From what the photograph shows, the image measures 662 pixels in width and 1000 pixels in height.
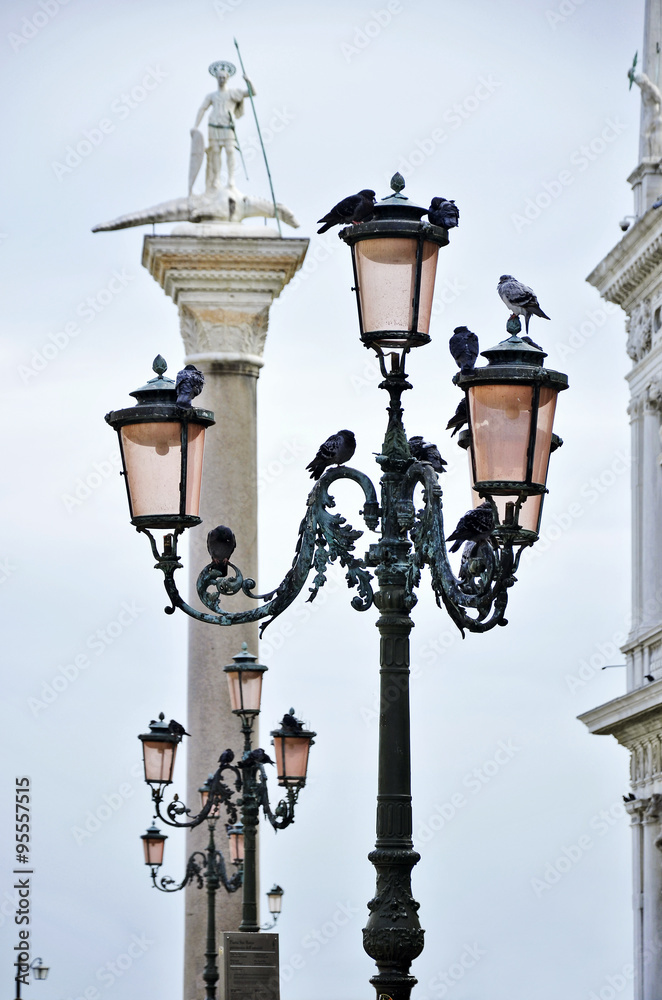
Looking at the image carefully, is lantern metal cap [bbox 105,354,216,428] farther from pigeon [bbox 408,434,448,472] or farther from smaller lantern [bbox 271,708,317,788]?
smaller lantern [bbox 271,708,317,788]

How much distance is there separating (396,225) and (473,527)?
115 cm

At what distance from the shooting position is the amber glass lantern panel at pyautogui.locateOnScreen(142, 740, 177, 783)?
1509 cm

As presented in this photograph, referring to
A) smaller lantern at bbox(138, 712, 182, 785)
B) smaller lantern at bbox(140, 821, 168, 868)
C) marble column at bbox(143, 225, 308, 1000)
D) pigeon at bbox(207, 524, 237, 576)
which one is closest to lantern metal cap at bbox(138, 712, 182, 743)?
smaller lantern at bbox(138, 712, 182, 785)

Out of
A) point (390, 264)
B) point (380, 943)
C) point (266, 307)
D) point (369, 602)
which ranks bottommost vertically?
point (380, 943)

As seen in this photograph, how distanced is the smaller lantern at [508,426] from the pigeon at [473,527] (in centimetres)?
76

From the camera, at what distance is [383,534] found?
802 centimetres

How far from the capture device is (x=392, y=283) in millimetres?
8023

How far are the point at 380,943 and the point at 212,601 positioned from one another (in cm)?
133

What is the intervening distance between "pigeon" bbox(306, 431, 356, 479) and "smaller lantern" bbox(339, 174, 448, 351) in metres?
0.44

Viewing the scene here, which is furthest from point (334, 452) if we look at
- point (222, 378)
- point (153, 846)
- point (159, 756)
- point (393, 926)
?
point (222, 378)

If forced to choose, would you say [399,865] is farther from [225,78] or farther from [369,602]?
[225,78]

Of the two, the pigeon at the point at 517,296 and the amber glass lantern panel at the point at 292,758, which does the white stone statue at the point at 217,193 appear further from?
the pigeon at the point at 517,296

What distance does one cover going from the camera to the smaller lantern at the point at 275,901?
30.8m

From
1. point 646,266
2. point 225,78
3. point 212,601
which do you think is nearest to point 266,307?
point 225,78
